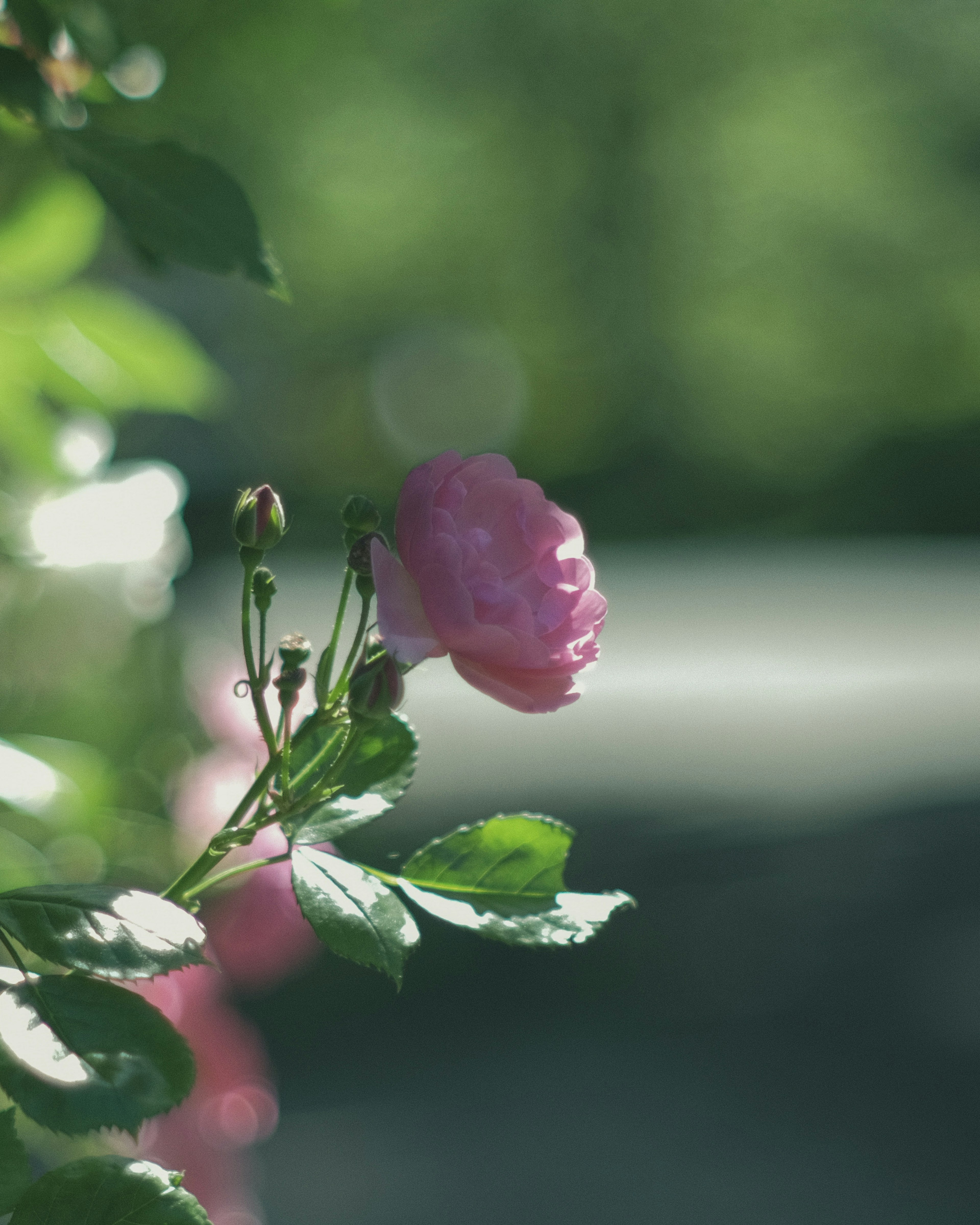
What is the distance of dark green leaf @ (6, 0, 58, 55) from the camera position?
365mm

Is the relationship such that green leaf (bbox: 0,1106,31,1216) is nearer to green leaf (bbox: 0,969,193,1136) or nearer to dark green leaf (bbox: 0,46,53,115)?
green leaf (bbox: 0,969,193,1136)

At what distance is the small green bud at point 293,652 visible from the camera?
0.30 meters

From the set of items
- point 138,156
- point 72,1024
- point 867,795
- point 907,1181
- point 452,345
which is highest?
point 452,345

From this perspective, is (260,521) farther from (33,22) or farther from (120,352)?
(120,352)

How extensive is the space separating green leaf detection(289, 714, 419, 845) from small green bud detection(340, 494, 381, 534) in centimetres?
5

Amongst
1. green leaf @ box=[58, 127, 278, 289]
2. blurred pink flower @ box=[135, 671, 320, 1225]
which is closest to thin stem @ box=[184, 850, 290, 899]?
green leaf @ box=[58, 127, 278, 289]

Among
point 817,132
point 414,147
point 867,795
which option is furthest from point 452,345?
point 867,795

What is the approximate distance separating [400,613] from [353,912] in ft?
0.22

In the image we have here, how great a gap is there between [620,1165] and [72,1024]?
172 centimetres

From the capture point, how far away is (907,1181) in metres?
1.73

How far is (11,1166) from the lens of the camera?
0.83 feet

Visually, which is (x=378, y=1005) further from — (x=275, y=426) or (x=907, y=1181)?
(x=275, y=426)

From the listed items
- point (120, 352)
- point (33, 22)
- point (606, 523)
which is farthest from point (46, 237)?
point (606, 523)

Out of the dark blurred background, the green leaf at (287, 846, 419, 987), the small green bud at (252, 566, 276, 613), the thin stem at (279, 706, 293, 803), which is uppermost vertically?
the dark blurred background
